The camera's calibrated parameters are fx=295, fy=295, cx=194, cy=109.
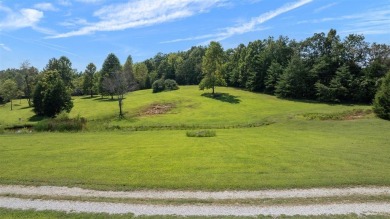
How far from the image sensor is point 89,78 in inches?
3706

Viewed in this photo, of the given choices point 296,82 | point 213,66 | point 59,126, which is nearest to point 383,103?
point 296,82

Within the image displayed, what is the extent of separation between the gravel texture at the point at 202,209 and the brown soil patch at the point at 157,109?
157ft

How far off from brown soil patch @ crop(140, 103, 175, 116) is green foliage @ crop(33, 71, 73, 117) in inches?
646

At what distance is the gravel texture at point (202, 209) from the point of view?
1081 cm

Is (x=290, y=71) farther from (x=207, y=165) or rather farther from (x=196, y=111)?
(x=207, y=165)

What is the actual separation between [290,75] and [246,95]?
1177 centimetres

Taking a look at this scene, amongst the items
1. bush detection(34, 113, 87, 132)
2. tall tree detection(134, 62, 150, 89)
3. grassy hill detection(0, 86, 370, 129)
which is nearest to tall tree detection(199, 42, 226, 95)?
grassy hill detection(0, 86, 370, 129)

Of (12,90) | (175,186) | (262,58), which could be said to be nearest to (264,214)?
(175,186)

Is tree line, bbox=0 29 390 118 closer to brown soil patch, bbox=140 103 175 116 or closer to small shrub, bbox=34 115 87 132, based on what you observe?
brown soil patch, bbox=140 103 175 116

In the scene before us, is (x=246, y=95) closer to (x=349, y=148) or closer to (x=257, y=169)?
(x=349, y=148)

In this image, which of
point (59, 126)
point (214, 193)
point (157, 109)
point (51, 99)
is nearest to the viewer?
point (214, 193)

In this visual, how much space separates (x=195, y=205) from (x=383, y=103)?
39.1 metres

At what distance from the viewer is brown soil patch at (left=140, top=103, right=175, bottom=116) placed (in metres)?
60.4

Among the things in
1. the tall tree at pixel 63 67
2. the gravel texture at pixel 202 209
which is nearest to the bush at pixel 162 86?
the tall tree at pixel 63 67
